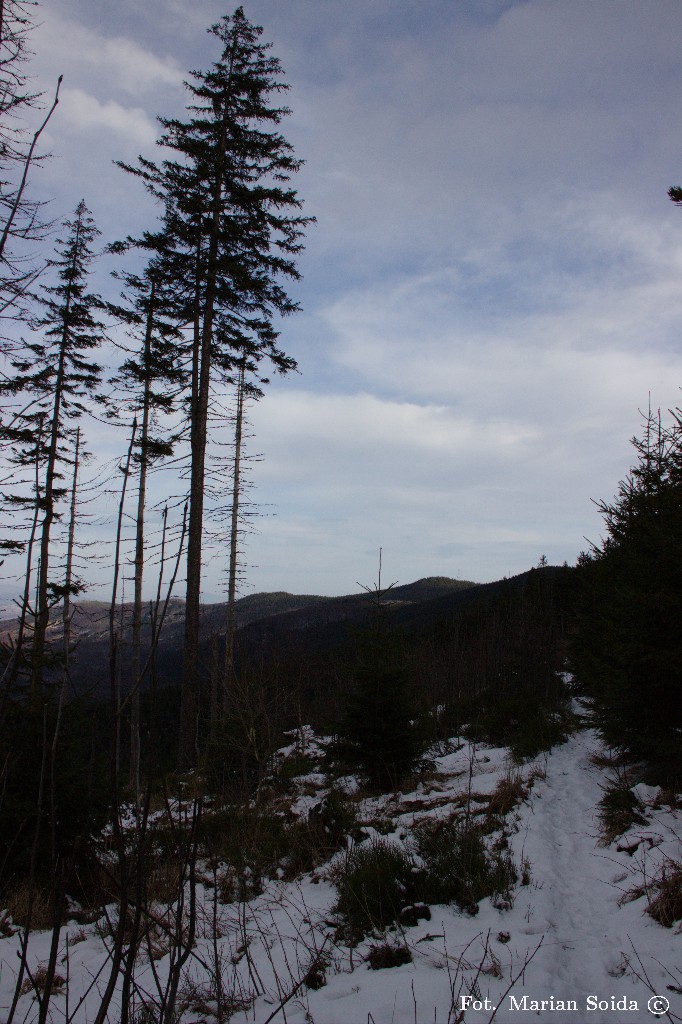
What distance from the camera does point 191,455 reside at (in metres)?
11.4

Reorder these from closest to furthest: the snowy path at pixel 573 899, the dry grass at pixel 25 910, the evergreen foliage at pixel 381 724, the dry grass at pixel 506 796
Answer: the snowy path at pixel 573 899 < the dry grass at pixel 25 910 < the dry grass at pixel 506 796 < the evergreen foliage at pixel 381 724

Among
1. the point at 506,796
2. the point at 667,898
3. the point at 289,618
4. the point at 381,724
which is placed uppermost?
the point at 667,898

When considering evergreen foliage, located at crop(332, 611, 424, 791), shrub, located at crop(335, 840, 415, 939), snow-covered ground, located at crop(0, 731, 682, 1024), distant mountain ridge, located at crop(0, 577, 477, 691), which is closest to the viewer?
snow-covered ground, located at crop(0, 731, 682, 1024)

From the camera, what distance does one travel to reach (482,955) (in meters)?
3.67

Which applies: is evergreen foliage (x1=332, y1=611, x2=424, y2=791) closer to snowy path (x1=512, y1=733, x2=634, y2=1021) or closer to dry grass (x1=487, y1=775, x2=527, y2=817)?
dry grass (x1=487, y1=775, x2=527, y2=817)

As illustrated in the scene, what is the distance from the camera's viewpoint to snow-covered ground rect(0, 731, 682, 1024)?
122 inches

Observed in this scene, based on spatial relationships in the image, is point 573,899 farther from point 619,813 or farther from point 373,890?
point 619,813

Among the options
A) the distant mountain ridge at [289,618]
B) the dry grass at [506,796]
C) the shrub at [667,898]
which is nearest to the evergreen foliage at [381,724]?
the dry grass at [506,796]

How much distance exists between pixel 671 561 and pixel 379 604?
557cm

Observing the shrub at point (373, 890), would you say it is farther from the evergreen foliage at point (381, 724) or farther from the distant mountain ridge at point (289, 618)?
the distant mountain ridge at point (289, 618)

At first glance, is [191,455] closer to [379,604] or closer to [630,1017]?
[379,604]

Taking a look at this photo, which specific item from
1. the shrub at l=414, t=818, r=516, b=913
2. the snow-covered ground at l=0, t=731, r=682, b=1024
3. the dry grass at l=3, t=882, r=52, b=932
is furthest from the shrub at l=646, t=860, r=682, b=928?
the dry grass at l=3, t=882, r=52, b=932

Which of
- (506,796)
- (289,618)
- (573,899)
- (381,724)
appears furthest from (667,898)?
(289,618)

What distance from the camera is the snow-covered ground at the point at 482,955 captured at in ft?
10.2
